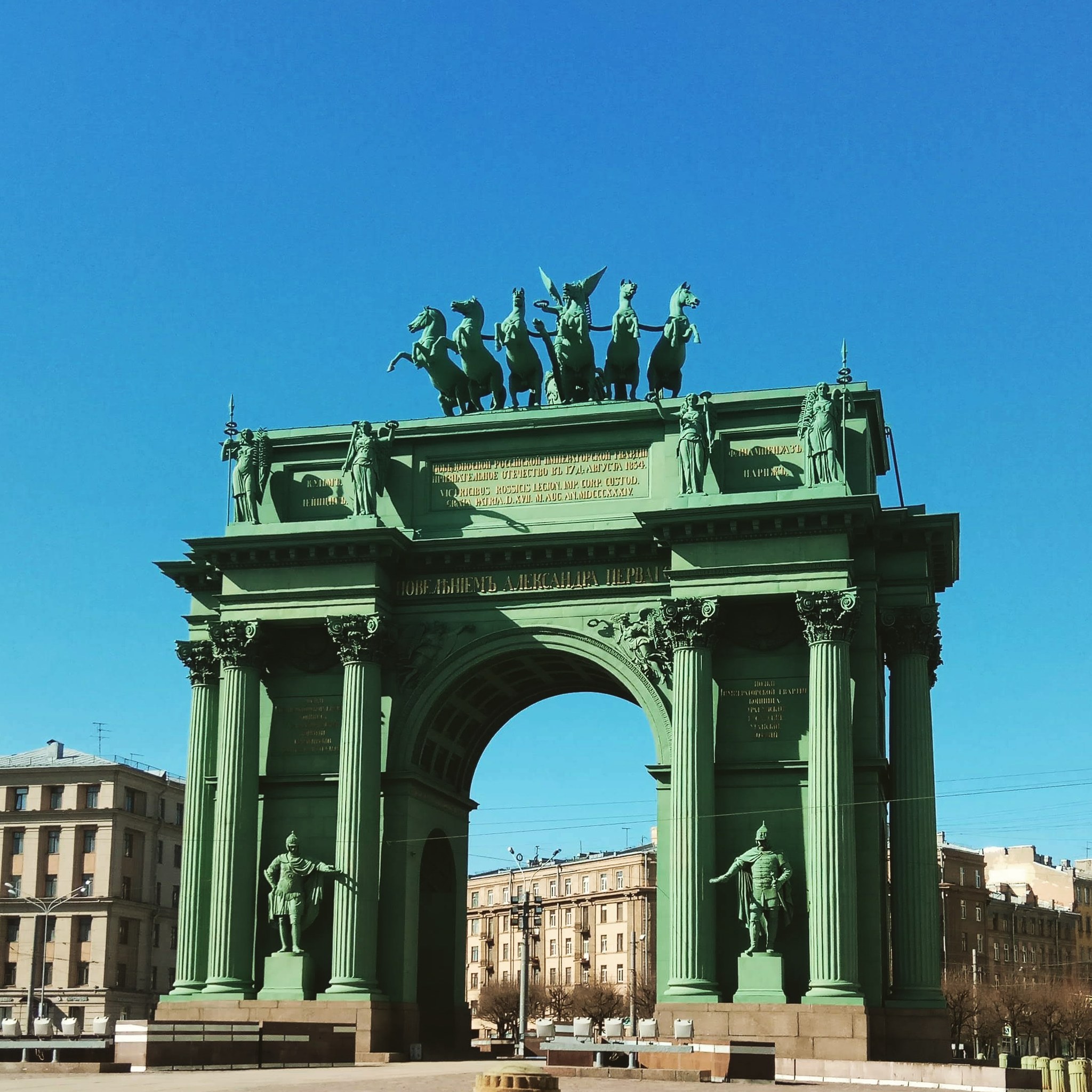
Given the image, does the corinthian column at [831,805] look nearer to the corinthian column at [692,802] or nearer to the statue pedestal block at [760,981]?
the statue pedestal block at [760,981]

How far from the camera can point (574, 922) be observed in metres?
126

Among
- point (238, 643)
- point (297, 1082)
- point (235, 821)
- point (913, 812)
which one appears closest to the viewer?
point (297, 1082)

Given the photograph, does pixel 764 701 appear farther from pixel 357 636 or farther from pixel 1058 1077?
pixel 1058 1077

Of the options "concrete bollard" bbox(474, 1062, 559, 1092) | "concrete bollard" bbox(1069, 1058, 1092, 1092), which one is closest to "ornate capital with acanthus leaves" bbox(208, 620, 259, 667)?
"concrete bollard" bbox(1069, 1058, 1092, 1092)

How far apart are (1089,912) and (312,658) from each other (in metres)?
110

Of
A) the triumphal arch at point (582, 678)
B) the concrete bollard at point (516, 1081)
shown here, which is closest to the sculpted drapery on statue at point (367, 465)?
the triumphal arch at point (582, 678)

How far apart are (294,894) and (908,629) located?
17.0 metres

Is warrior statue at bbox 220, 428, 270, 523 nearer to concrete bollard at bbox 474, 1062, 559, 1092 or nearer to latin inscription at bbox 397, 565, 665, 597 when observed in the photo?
latin inscription at bbox 397, 565, 665, 597

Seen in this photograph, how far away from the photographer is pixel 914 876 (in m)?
41.3

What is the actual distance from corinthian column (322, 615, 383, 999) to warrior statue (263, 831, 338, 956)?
68 cm

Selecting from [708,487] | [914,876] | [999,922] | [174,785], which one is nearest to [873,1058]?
[914,876]

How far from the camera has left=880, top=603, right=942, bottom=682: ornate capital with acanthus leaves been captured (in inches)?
1673

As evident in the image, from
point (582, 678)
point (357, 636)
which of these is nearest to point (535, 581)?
point (582, 678)

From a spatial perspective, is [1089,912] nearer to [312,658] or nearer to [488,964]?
[488,964]
